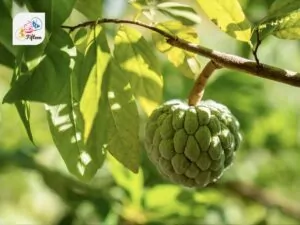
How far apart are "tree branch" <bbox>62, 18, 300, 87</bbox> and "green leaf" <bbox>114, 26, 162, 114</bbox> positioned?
0.08m

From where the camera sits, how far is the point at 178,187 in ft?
6.39

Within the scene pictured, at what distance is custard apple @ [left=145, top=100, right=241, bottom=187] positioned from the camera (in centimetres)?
132

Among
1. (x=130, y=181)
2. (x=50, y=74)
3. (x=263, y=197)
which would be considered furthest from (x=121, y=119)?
(x=263, y=197)

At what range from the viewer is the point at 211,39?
2768 mm

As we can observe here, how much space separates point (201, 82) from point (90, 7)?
0.23 metres

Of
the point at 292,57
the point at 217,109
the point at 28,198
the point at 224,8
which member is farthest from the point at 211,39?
the point at 224,8

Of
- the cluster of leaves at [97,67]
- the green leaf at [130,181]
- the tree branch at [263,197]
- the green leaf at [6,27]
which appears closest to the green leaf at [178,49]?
the cluster of leaves at [97,67]

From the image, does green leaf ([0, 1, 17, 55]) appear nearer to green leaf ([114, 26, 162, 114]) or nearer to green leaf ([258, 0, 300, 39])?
green leaf ([114, 26, 162, 114])

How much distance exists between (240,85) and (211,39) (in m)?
0.49

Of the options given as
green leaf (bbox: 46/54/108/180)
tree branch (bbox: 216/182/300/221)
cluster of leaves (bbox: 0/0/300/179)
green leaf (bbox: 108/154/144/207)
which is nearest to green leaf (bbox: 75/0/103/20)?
cluster of leaves (bbox: 0/0/300/179)

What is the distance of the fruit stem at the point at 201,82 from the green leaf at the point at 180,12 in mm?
86

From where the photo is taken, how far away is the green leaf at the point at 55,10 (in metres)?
1.15

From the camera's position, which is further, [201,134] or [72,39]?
[201,134]

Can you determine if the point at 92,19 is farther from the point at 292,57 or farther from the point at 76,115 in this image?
the point at 292,57
